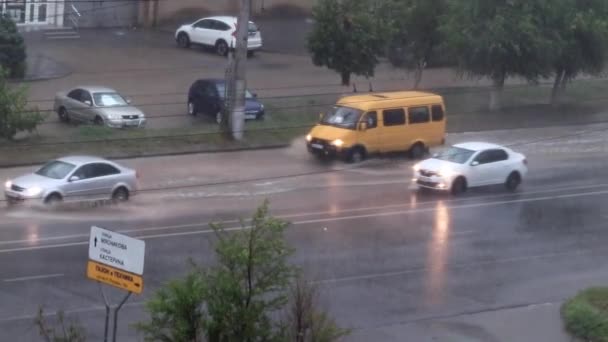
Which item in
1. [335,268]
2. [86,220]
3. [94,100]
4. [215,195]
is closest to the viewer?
[335,268]

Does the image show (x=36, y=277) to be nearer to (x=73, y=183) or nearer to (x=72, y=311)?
(x=72, y=311)

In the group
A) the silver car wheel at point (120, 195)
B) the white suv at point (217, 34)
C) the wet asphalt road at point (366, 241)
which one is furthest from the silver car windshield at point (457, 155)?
the white suv at point (217, 34)

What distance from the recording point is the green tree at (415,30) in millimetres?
38625

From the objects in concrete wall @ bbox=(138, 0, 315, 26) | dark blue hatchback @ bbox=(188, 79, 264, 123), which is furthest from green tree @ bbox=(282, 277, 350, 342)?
concrete wall @ bbox=(138, 0, 315, 26)

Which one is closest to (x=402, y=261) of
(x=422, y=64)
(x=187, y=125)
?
(x=187, y=125)

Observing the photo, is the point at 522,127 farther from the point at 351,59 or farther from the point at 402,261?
the point at 402,261

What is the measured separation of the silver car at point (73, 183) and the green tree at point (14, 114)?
3602 millimetres

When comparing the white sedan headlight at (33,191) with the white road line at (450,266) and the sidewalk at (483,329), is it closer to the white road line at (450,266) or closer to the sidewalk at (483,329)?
the white road line at (450,266)

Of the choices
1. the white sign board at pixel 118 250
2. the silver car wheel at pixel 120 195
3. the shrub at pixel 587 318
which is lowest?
the silver car wheel at pixel 120 195

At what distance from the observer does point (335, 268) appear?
2014cm

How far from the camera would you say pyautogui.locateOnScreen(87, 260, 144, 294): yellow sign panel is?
10.6 meters

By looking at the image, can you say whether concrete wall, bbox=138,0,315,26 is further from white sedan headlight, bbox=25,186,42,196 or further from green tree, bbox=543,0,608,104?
white sedan headlight, bbox=25,186,42,196

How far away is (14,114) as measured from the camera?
2941 centimetres

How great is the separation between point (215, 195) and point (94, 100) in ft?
25.2
